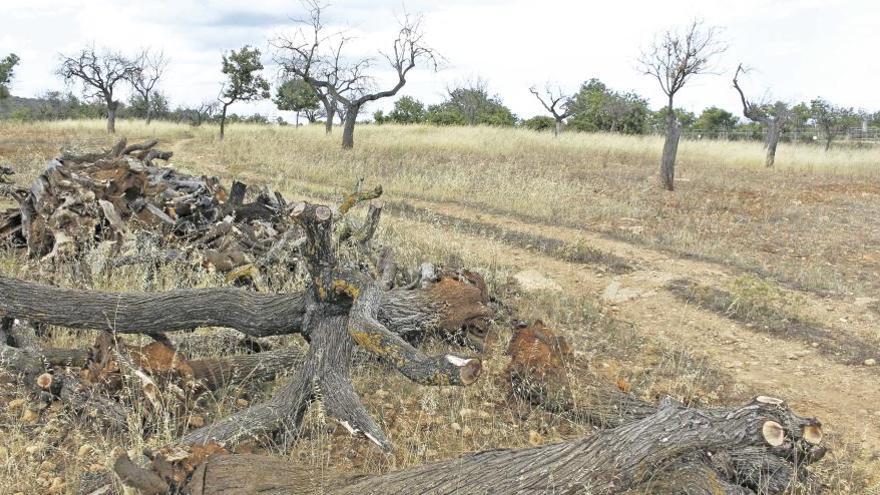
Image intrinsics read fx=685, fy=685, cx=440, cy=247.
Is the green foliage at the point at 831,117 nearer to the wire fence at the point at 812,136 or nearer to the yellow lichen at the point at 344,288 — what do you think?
the wire fence at the point at 812,136

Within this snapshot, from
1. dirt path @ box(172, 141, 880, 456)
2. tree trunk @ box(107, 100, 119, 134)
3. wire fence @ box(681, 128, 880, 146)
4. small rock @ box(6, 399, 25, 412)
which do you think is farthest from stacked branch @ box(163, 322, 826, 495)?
wire fence @ box(681, 128, 880, 146)

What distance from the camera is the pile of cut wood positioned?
6395 mm

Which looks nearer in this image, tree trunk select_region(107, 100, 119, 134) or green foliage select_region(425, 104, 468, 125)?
tree trunk select_region(107, 100, 119, 134)

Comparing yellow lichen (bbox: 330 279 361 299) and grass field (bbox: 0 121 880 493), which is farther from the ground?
yellow lichen (bbox: 330 279 361 299)

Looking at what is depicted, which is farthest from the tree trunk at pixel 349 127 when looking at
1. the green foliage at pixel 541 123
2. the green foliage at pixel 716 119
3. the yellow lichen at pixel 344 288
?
the green foliage at pixel 716 119

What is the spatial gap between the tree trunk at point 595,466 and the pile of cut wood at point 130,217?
3724 mm

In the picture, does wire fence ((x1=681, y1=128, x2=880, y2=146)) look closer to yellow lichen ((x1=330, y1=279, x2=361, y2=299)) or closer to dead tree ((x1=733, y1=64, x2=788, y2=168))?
dead tree ((x1=733, y1=64, x2=788, y2=168))

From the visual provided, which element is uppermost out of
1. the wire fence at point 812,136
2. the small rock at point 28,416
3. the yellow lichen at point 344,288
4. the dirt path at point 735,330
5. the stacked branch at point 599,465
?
the wire fence at point 812,136

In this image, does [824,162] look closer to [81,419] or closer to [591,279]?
[591,279]

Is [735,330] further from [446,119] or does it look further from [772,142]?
[446,119]

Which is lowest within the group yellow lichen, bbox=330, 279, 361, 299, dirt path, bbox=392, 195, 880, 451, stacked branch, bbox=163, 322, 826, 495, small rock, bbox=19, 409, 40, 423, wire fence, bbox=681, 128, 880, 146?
dirt path, bbox=392, 195, 880, 451

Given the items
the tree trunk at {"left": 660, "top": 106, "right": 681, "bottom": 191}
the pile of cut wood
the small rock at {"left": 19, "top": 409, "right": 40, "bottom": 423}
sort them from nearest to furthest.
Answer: the small rock at {"left": 19, "top": 409, "right": 40, "bottom": 423}
the pile of cut wood
the tree trunk at {"left": 660, "top": 106, "right": 681, "bottom": 191}

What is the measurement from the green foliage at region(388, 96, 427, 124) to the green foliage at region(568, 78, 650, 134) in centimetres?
962

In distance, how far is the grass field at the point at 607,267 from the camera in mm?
3840
